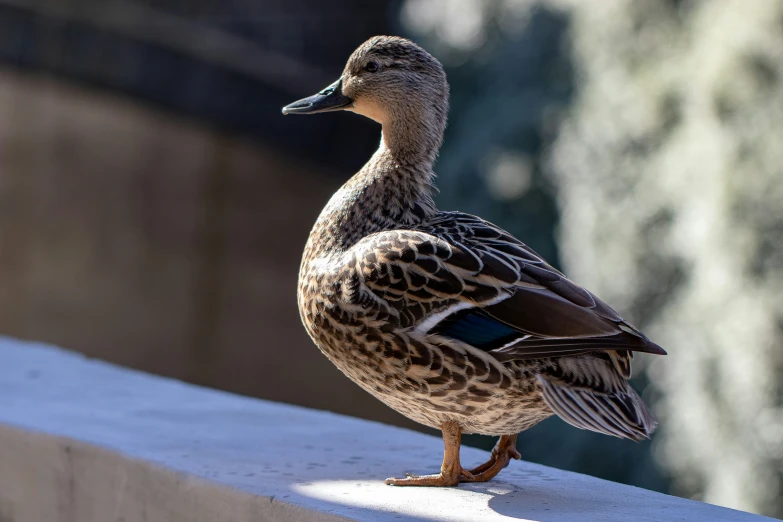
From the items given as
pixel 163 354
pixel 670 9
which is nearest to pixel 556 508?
pixel 670 9

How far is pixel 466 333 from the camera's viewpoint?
6.83 feet

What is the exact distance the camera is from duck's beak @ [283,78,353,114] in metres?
2.53

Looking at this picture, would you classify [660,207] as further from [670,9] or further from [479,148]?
[479,148]

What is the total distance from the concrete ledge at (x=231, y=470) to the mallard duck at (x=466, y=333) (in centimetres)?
16

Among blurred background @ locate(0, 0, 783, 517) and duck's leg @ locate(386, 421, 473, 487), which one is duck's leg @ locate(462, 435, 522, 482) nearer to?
duck's leg @ locate(386, 421, 473, 487)

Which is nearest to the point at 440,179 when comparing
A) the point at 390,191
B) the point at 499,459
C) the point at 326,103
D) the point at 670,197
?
the point at 670,197

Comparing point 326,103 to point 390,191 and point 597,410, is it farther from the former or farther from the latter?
point 597,410

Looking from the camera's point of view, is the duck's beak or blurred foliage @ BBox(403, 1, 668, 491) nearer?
the duck's beak

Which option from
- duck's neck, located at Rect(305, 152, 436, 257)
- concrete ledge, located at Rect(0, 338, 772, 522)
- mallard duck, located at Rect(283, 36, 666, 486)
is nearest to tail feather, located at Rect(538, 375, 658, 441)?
mallard duck, located at Rect(283, 36, 666, 486)

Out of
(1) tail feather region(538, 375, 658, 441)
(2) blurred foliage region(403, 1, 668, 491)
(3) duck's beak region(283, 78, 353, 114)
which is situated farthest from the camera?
(2) blurred foliage region(403, 1, 668, 491)

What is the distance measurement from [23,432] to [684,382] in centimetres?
308

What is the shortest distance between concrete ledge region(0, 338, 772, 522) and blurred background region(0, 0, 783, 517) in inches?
92.8

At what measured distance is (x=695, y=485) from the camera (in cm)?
492

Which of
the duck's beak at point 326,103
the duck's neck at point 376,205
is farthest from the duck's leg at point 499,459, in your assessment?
the duck's beak at point 326,103
